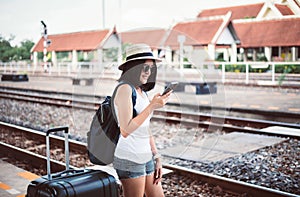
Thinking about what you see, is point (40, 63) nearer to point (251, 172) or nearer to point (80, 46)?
point (80, 46)

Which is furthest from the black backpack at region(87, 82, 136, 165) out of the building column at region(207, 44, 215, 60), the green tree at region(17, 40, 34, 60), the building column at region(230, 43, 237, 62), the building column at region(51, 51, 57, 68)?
the building column at region(207, 44, 215, 60)

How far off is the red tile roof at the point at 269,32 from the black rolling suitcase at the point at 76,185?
410 centimetres

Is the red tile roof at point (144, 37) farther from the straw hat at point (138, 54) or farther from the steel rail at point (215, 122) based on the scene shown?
→ the straw hat at point (138, 54)

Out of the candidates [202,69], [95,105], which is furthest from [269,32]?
[202,69]

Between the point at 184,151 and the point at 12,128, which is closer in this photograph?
the point at 184,151

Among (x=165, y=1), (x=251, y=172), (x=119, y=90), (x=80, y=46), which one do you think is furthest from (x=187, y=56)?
(x=119, y=90)

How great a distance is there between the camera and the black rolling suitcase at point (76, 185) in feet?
8.36

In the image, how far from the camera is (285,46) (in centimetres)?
700

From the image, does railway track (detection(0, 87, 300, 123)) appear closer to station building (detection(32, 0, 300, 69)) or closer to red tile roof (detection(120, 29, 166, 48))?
station building (detection(32, 0, 300, 69))

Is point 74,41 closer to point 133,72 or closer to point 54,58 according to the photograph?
point 54,58

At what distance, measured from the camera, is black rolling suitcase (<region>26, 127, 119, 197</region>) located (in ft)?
8.36

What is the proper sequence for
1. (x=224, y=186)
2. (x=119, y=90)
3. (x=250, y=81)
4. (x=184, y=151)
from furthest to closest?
(x=250, y=81), (x=184, y=151), (x=224, y=186), (x=119, y=90)

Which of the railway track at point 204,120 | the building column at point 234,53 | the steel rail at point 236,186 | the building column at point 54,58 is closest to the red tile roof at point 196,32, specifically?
the building column at point 234,53

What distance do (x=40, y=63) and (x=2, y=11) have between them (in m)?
2.34
